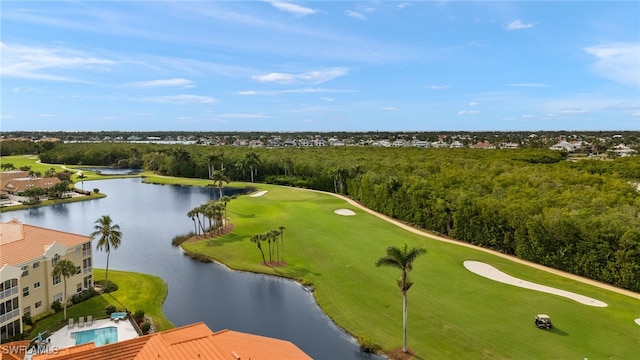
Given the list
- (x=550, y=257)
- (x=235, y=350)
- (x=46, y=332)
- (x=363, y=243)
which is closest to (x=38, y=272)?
(x=46, y=332)

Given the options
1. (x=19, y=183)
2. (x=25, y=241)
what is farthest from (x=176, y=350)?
(x=19, y=183)

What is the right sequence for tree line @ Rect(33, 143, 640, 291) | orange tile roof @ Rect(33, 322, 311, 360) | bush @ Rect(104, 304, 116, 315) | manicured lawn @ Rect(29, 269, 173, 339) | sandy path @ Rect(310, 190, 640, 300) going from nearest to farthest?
orange tile roof @ Rect(33, 322, 311, 360) < manicured lawn @ Rect(29, 269, 173, 339) < bush @ Rect(104, 304, 116, 315) < sandy path @ Rect(310, 190, 640, 300) < tree line @ Rect(33, 143, 640, 291)

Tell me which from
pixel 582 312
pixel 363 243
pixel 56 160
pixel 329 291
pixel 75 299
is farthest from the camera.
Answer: pixel 56 160

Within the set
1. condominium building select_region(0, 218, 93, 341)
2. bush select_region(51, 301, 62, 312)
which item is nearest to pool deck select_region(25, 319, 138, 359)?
condominium building select_region(0, 218, 93, 341)

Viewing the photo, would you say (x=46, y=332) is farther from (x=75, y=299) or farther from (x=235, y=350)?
(x=235, y=350)

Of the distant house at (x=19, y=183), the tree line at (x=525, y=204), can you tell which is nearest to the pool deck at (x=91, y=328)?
the tree line at (x=525, y=204)

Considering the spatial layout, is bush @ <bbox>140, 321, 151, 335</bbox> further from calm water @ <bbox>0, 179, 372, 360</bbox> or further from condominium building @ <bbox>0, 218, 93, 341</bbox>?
condominium building @ <bbox>0, 218, 93, 341</bbox>

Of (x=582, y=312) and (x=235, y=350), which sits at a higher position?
(x=235, y=350)

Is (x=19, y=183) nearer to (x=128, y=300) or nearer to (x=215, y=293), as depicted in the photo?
(x=128, y=300)
